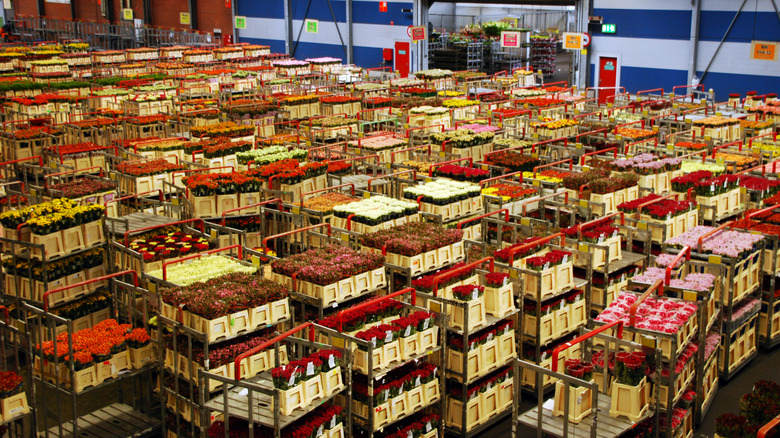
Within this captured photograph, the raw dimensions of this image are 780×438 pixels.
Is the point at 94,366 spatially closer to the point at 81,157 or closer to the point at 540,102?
the point at 81,157

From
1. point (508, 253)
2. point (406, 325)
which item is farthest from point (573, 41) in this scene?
point (406, 325)

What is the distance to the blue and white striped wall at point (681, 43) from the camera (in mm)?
32188

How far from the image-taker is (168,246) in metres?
13.4

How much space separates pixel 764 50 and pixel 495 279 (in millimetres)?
24243

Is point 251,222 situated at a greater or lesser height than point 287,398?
greater

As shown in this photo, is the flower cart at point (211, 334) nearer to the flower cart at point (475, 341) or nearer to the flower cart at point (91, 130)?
the flower cart at point (475, 341)

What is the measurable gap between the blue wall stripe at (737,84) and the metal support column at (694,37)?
394 mm

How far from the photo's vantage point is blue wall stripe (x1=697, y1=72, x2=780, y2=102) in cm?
3213

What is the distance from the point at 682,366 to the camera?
10070mm

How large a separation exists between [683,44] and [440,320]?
28605 mm

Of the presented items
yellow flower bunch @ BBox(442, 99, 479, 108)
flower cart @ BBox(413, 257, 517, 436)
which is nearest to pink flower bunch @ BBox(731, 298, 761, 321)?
flower cart @ BBox(413, 257, 517, 436)

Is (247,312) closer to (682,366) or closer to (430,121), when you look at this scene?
(682,366)

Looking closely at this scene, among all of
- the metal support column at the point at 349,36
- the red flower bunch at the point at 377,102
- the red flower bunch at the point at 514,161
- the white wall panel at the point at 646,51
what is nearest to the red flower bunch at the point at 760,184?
the red flower bunch at the point at 514,161

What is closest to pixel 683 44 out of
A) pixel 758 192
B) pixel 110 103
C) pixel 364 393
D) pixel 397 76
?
pixel 397 76
